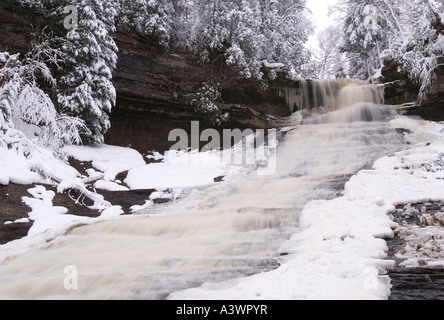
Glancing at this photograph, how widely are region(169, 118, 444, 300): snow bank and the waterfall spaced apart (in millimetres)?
10079

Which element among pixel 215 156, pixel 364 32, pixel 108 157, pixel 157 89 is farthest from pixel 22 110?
pixel 364 32

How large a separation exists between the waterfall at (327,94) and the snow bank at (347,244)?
10079 millimetres

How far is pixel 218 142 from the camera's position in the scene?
15625mm

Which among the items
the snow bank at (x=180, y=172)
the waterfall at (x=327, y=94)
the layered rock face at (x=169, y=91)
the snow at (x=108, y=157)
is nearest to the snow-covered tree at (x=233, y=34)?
the layered rock face at (x=169, y=91)

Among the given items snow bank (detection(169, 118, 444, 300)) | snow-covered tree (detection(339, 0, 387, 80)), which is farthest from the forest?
snow-covered tree (detection(339, 0, 387, 80))

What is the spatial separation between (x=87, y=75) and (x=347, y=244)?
34.4ft

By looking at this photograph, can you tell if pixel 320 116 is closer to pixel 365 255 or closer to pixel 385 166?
pixel 385 166

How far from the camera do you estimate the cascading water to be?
4.15 meters

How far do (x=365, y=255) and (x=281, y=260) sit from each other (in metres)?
1.08

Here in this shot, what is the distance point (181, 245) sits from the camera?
5.36 metres

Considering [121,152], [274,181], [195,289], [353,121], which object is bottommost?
[195,289]

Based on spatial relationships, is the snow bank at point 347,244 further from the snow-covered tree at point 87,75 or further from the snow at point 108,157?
the snow-covered tree at point 87,75

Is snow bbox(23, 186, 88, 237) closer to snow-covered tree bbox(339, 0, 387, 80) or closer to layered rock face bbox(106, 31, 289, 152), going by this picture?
layered rock face bbox(106, 31, 289, 152)

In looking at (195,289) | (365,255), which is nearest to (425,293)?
(365,255)
